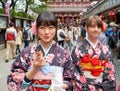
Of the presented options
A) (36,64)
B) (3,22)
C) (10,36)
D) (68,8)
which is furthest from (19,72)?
(68,8)

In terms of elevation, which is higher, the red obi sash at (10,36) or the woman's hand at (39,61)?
the woman's hand at (39,61)

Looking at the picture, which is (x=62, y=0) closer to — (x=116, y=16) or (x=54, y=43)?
(x=116, y=16)

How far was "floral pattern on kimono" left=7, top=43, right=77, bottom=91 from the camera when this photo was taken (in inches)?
119

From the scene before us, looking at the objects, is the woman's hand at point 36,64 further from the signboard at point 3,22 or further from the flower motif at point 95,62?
the signboard at point 3,22

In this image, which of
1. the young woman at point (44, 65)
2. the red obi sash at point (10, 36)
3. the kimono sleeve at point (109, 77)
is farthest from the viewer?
the red obi sash at point (10, 36)

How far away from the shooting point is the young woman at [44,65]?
9.82 ft

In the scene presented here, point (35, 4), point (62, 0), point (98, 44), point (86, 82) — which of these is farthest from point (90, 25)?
point (62, 0)

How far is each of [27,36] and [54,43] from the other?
14451 millimetres

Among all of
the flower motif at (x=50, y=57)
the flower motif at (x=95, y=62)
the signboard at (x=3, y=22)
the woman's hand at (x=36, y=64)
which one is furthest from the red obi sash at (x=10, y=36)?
the woman's hand at (x=36, y=64)

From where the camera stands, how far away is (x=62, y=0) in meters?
92.6

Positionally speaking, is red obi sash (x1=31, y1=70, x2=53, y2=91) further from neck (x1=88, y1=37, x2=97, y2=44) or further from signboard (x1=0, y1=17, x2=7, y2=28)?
signboard (x1=0, y1=17, x2=7, y2=28)

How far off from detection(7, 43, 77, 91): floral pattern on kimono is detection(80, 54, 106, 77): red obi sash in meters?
0.67

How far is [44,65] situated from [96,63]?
1.01m

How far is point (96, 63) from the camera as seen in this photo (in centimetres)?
377
